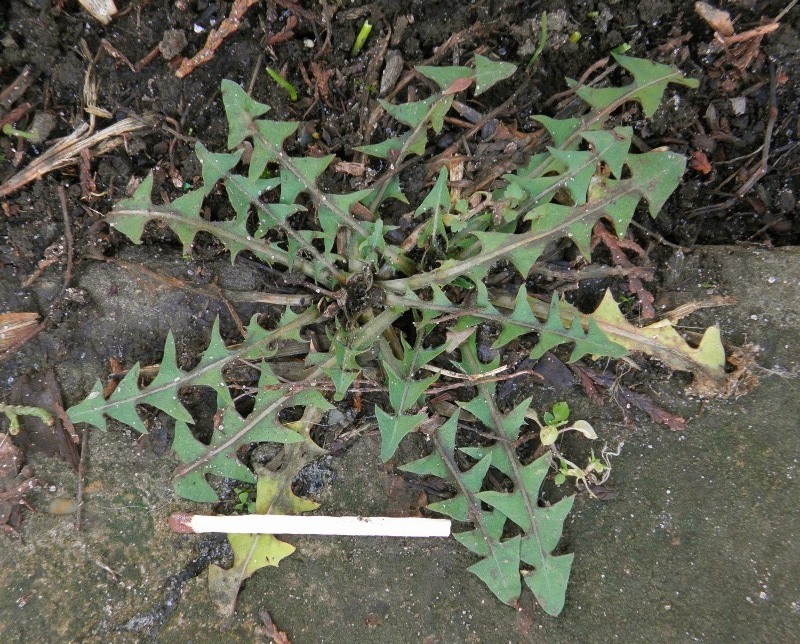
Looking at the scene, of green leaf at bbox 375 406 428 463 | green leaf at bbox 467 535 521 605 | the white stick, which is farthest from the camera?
the white stick

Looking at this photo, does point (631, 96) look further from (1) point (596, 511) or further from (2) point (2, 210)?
(2) point (2, 210)

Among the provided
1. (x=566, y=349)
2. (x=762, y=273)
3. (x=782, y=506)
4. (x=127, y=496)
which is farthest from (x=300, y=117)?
(x=782, y=506)

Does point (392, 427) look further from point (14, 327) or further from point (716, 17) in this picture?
point (716, 17)

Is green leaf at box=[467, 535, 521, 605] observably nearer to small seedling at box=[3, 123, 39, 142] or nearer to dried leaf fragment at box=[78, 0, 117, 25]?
small seedling at box=[3, 123, 39, 142]

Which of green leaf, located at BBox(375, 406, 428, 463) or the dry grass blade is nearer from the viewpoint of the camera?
green leaf, located at BBox(375, 406, 428, 463)

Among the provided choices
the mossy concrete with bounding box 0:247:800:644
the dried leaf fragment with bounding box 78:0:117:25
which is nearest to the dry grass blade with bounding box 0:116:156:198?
the dried leaf fragment with bounding box 78:0:117:25
